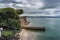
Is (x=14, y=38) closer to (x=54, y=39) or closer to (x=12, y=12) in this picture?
(x=12, y=12)

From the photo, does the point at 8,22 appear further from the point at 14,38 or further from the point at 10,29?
the point at 14,38

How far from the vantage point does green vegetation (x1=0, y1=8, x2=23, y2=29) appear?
63.1 ft

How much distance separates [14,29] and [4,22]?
1.53 meters

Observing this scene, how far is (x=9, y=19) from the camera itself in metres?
19.7

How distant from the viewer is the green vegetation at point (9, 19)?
19.2 metres

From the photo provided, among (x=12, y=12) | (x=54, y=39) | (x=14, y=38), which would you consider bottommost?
(x=54, y=39)

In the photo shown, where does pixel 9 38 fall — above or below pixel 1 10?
below

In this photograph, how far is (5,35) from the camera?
52.0 ft

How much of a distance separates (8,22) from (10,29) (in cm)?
89

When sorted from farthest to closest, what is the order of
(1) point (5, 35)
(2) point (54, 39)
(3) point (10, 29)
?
1. (2) point (54, 39)
2. (3) point (10, 29)
3. (1) point (5, 35)

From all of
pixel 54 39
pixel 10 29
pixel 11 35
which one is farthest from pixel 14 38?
pixel 54 39

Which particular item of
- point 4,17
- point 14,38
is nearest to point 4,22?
point 4,17

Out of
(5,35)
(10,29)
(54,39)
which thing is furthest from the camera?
(54,39)

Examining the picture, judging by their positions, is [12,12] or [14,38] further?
[12,12]
